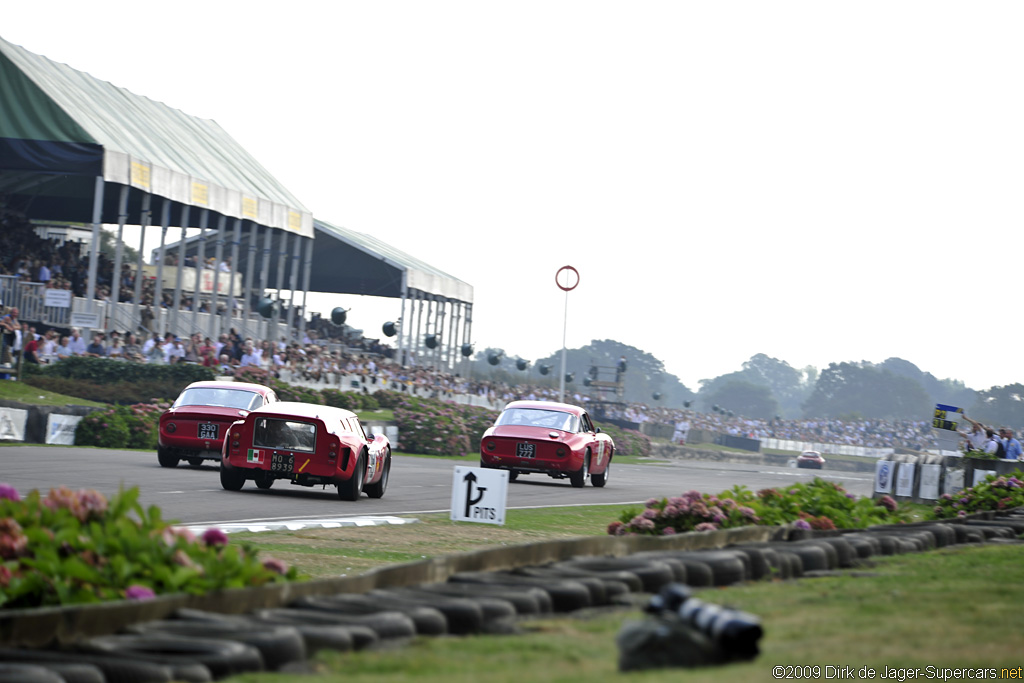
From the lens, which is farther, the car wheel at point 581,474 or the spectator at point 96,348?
the spectator at point 96,348

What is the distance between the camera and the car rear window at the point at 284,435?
17.5 metres

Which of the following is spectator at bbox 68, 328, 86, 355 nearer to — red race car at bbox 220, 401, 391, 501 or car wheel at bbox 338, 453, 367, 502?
red race car at bbox 220, 401, 391, 501

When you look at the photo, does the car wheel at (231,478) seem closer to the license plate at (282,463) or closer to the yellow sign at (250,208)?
the license plate at (282,463)

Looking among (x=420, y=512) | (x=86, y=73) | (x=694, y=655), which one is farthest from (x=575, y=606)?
(x=86, y=73)

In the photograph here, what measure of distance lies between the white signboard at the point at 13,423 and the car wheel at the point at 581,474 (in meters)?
11.0

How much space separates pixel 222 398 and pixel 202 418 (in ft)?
2.10

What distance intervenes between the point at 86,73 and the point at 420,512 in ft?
118

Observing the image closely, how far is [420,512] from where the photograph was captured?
1722cm

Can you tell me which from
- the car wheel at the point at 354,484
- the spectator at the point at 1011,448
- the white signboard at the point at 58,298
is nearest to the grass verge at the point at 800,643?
the car wheel at the point at 354,484

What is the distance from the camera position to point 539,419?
992 inches

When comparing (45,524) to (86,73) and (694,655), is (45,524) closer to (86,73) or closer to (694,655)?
(694,655)

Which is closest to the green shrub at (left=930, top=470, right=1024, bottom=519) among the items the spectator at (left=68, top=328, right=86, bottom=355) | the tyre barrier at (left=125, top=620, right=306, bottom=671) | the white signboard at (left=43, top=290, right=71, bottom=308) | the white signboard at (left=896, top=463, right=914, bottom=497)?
the white signboard at (left=896, top=463, right=914, bottom=497)

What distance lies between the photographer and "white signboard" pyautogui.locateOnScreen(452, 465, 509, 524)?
50.6 ft

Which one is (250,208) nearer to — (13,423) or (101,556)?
(13,423)
